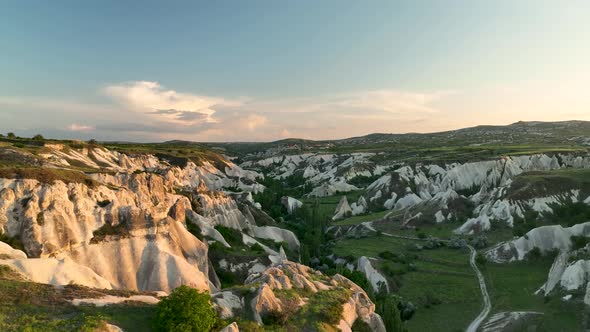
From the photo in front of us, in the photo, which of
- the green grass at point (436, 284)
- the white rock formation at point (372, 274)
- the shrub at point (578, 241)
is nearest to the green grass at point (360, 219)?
the green grass at point (436, 284)

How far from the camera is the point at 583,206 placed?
229ft

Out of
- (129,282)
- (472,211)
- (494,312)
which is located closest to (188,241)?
(129,282)

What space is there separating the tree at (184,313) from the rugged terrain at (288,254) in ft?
5.35

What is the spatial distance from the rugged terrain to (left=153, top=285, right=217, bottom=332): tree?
5.35 ft

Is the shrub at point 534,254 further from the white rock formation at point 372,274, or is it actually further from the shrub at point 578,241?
the white rock formation at point 372,274

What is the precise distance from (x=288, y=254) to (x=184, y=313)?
1892 inches

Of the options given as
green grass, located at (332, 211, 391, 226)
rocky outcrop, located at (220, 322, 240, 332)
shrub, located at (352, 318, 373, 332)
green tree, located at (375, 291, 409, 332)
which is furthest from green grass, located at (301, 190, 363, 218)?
rocky outcrop, located at (220, 322, 240, 332)

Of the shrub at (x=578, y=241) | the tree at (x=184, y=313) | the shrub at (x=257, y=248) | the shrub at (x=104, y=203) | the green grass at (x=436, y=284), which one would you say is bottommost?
the green grass at (x=436, y=284)

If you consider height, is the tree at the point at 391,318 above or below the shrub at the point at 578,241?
below

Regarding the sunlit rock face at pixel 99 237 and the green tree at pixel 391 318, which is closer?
the sunlit rock face at pixel 99 237

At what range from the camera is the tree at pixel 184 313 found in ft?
70.0

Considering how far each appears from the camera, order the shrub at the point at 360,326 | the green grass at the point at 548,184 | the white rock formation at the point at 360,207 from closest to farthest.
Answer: the shrub at the point at 360,326 < the green grass at the point at 548,184 < the white rock formation at the point at 360,207

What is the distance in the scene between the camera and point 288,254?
6850cm

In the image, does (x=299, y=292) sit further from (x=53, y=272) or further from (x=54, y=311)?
(x=53, y=272)
